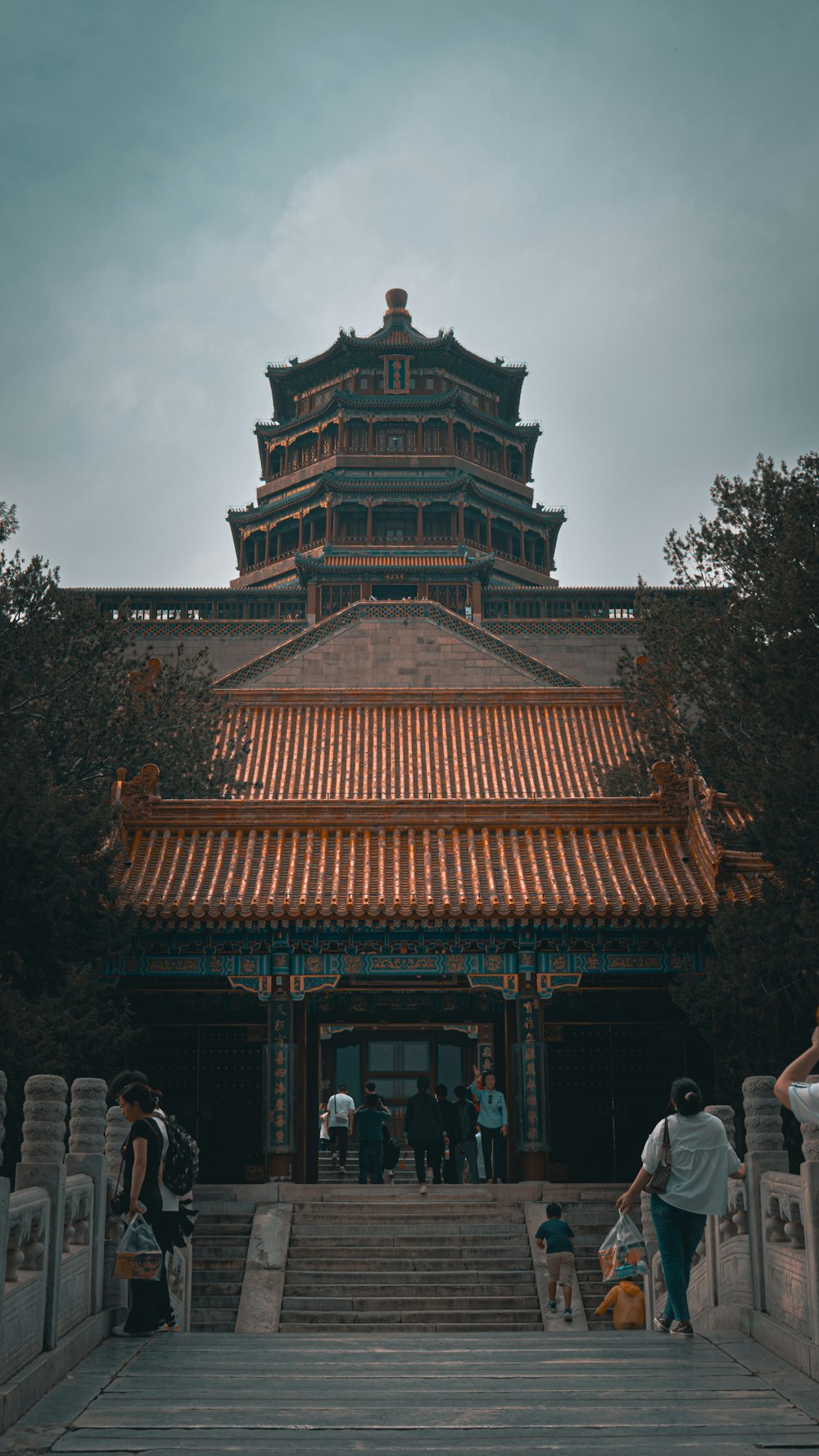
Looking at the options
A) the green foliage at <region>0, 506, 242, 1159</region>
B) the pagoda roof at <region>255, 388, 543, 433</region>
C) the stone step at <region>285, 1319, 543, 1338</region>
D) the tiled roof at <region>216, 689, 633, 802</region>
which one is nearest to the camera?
the stone step at <region>285, 1319, 543, 1338</region>

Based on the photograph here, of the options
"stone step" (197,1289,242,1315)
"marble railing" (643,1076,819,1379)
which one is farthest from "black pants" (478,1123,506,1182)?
"marble railing" (643,1076,819,1379)

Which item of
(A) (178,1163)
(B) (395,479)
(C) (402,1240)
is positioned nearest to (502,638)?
(B) (395,479)

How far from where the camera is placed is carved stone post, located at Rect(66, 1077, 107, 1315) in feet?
28.7

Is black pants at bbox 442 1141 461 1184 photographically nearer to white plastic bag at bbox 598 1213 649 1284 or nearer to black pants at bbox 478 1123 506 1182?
black pants at bbox 478 1123 506 1182

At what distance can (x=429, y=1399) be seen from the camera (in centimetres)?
654

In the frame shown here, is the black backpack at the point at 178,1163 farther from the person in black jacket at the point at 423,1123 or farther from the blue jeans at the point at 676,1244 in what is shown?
the person in black jacket at the point at 423,1123

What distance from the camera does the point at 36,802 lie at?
618 inches

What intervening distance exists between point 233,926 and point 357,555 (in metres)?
28.2

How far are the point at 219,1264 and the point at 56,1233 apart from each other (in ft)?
23.9

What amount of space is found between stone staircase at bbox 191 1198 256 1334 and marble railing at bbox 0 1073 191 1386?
394cm

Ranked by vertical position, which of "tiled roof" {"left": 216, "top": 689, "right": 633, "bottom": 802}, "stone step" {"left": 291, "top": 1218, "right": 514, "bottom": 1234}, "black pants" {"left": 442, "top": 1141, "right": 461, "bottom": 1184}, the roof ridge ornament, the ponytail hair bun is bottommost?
"stone step" {"left": 291, "top": 1218, "right": 514, "bottom": 1234}

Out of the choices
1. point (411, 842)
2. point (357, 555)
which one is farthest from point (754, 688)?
point (357, 555)

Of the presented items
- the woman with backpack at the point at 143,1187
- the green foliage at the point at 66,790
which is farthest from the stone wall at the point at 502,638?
the woman with backpack at the point at 143,1187

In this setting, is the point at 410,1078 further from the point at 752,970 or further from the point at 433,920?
the point at 752,970
